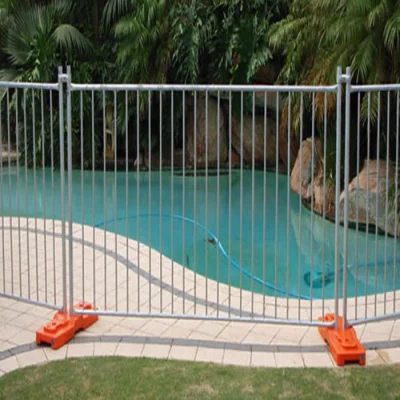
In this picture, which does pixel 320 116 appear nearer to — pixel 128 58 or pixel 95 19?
pixel 128 58

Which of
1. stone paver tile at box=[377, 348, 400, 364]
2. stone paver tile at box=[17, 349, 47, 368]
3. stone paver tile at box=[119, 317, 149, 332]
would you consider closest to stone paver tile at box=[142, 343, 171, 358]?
stone paver tile at box=[119, 317, 149, 332]

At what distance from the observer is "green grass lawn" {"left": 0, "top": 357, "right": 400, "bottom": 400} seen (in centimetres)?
430

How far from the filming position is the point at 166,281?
671 cm

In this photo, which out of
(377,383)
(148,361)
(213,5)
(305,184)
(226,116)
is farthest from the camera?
(226,116)

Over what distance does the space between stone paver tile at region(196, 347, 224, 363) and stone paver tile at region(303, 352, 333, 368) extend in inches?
23.6

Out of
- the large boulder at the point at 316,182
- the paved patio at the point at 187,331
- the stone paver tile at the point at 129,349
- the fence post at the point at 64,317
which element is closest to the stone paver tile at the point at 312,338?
the paved patio at the point at 187,331

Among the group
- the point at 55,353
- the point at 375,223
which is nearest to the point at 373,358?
the point at 55,353

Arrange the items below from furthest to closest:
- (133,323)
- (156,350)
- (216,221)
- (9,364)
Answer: (216,221), (133,323), (156,350), (9,364)

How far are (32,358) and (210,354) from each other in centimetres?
126

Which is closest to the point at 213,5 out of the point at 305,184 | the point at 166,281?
the point at 305,184

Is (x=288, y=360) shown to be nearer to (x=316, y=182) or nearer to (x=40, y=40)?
(x=316, y=182)

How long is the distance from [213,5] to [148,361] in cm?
1189

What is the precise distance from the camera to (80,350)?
503 centimetres

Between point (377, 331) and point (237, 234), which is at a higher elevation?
point (377, 331)
